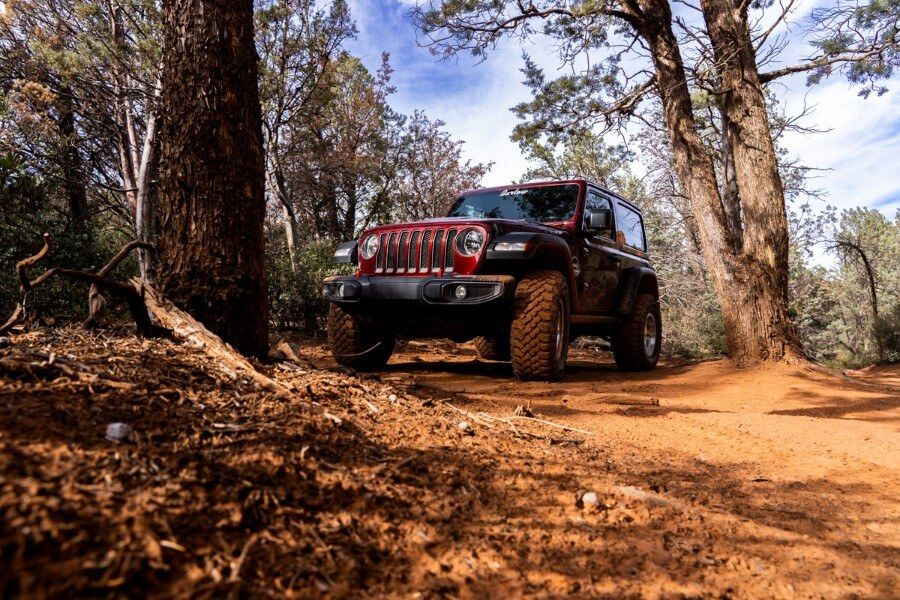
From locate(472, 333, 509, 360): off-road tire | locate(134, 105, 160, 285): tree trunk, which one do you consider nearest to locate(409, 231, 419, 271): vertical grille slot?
locate(472, 333, 509, 360): off-road tire

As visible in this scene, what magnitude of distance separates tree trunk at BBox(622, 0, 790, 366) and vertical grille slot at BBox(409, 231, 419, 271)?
15.2 ft

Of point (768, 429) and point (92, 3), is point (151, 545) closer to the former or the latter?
point (768, 429)

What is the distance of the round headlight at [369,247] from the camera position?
514 centimetres

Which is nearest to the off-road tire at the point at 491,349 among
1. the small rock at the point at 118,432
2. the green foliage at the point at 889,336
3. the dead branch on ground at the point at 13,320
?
the dead branch on ground at the point at 13,320

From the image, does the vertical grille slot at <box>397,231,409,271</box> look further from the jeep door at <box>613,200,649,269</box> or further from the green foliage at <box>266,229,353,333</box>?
the green foliage at <box>266,229,353,333</box>

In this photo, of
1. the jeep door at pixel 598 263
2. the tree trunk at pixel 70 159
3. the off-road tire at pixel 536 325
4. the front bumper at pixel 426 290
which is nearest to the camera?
the front bumper at pixel 426 290

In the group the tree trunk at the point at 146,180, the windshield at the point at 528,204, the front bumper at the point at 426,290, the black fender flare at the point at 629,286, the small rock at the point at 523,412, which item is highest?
the tree trunk at the point at 146,180

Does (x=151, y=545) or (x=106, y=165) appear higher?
(x=106, y=165)

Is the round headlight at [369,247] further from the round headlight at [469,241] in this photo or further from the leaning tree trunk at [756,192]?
the leaning tree trunk at [756,192]

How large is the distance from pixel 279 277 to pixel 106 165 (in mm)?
5667

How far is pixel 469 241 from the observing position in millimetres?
4691

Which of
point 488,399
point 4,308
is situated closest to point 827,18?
point 488,399

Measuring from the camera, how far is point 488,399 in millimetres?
3799

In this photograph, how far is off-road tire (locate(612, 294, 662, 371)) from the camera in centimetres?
687
